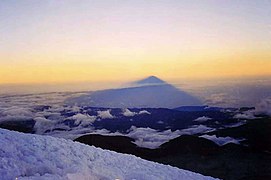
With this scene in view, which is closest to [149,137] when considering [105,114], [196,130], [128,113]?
[128,113]

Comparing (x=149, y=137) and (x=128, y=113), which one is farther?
(x=149, y=137)

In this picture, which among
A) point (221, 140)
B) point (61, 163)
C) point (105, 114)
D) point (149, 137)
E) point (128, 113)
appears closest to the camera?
point (61, 163)

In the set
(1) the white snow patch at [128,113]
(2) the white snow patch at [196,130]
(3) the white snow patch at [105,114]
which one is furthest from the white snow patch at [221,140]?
(3) the white snow patch at [105,114]

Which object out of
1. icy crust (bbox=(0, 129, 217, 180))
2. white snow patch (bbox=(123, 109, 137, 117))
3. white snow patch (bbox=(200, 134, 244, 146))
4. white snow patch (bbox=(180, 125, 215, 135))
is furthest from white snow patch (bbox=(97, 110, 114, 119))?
icy crust (bbox=(0, 129, 217, 180))

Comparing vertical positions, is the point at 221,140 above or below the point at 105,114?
below

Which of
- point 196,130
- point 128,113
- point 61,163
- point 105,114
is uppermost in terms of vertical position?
point 61,163

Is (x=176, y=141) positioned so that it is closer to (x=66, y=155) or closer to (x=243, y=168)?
(x=243, y=168)

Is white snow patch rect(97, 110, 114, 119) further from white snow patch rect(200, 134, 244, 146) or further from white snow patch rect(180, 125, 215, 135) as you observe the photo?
white snow patch rect(200, 134, 244, 146)

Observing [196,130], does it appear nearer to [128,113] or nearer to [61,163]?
[128,113]

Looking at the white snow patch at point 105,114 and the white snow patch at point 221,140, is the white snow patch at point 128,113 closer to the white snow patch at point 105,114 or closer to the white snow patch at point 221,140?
the white snow patch at point 105,114
